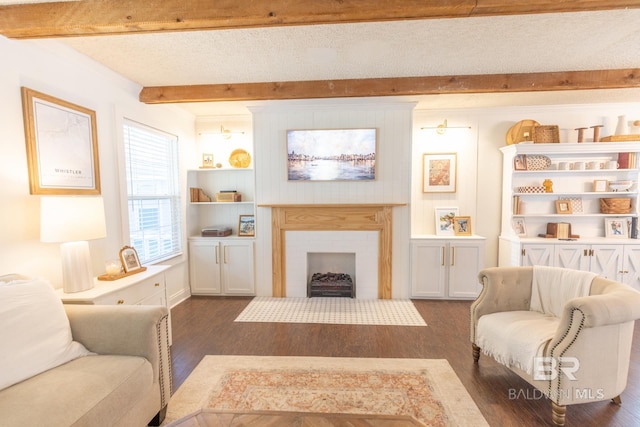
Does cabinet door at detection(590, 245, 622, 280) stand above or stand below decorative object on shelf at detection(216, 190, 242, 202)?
below

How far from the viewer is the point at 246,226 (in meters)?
4.23

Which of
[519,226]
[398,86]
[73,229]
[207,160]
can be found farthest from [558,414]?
[207,160]

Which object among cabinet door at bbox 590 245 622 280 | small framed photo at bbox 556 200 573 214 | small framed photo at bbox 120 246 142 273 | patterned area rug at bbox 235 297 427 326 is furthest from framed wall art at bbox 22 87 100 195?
cabinet door at bbox 590 245 622 280

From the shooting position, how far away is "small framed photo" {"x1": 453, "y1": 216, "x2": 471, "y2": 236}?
406cm

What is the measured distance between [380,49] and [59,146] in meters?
2.67

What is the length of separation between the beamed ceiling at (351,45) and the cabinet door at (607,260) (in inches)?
72.8

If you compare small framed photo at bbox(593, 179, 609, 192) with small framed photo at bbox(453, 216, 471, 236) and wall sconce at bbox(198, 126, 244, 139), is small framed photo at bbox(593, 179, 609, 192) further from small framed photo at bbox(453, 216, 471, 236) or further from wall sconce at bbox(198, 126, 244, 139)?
wall sconce at bbox(198, 126, 244, 139)

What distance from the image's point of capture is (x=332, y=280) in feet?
13.1

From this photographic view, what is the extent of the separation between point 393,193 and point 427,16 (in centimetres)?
228

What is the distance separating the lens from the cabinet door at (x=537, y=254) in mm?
3705

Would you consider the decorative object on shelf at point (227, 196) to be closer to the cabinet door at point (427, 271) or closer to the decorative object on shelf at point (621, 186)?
the cabinet door at point (427, 271)

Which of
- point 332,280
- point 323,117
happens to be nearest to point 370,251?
point 332,280

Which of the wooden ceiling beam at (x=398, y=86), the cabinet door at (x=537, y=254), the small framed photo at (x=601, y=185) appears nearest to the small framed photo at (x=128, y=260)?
the wooden ceiling beam at (x=398, y=86)

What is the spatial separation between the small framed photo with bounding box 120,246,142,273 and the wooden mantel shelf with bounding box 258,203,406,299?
160 cm
